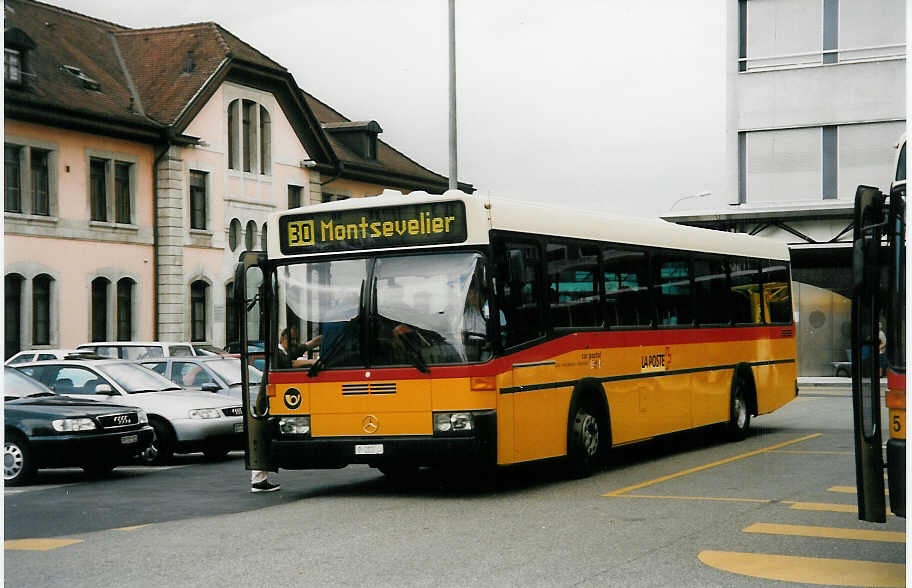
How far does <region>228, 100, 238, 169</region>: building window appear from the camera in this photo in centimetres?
4725

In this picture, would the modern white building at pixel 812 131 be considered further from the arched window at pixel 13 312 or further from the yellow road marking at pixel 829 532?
the yellow road marking at pixel 829 532

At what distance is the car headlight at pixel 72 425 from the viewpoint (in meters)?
16.4

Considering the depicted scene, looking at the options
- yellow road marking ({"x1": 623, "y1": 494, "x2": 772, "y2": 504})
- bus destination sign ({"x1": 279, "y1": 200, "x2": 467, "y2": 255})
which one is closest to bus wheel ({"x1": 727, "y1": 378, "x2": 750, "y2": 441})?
yellow road marking ({"x1": 623, "y1": 494, "x2": 772, "y2": 504})

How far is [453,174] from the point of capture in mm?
27609

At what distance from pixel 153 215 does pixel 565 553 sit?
36383 mm

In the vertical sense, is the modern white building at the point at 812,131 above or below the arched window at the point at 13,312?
above

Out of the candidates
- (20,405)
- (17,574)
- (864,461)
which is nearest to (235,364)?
(20,405)

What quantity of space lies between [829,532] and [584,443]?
4.51m

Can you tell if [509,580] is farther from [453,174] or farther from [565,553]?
[453,174]

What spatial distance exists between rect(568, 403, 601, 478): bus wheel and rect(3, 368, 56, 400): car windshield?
7336 mm

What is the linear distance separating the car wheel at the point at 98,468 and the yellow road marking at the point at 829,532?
28.7ft

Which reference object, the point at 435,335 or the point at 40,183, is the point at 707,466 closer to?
the point at 435,335

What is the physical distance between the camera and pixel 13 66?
39.0 m

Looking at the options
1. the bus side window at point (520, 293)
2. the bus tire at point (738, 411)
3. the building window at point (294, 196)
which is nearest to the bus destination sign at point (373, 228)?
the bus side window at point (520, 293)
